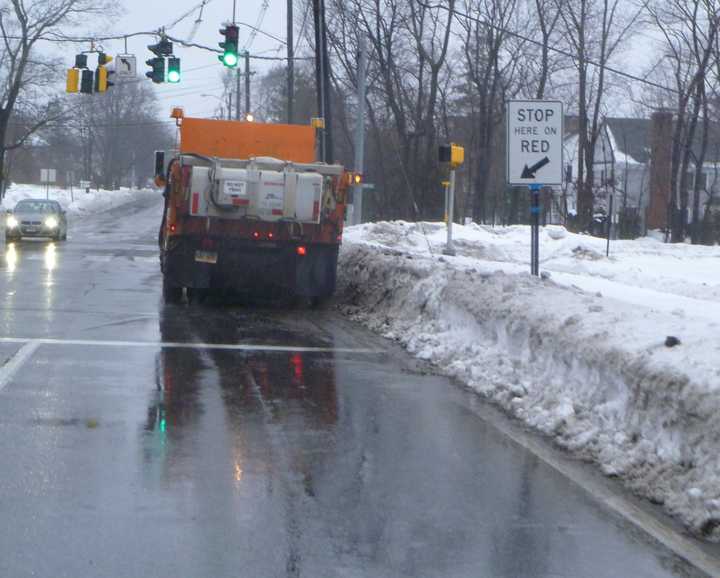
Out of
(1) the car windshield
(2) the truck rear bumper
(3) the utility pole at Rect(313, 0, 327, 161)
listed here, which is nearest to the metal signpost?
(2) the truck rear bumper

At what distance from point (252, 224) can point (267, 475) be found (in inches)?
409

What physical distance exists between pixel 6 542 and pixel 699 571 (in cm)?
368

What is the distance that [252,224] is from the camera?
1755 cm

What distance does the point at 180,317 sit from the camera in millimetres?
16609

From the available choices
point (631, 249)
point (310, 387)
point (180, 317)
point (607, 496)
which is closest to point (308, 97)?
point (631, 249)

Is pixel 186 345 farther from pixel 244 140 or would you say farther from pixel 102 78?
pixel 102 78

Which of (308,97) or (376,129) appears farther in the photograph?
(308,97)

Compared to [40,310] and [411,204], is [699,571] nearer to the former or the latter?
[40,310]

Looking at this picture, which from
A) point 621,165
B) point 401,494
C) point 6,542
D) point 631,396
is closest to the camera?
point 6,542

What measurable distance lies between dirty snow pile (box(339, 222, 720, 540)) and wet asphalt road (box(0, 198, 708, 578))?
54 centimetres

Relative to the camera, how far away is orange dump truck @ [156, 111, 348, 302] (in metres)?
17.2

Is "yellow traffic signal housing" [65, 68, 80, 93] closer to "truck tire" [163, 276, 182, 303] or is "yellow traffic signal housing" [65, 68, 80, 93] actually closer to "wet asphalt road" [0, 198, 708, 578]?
"truck tire" [163, 276, 182, 303]

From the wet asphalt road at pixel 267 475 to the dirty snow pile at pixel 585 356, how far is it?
0.54 meters

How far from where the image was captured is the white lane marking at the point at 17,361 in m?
10.8
